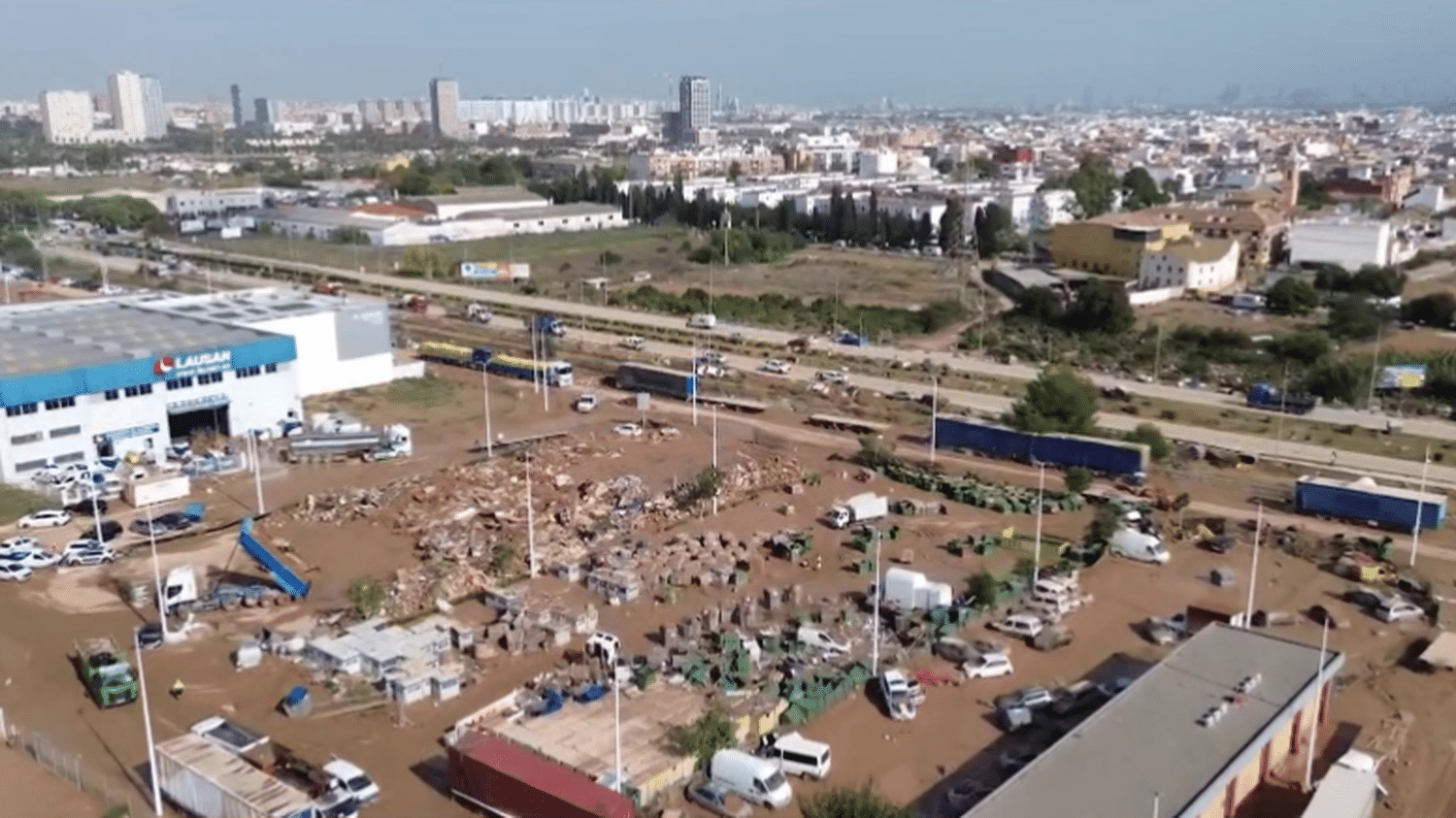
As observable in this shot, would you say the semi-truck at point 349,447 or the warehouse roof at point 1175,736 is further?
the semi-truck at point 349,447

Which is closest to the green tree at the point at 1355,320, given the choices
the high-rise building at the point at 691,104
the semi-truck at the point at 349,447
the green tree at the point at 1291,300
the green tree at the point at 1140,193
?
the green tree at the point at 1291,300

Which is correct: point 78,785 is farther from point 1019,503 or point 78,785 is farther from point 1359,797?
point 1019,503

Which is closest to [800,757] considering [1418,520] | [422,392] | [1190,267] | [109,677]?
[109,677]

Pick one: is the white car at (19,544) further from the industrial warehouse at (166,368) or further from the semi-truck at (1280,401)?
Answer: the semi-truck at (1280,401)

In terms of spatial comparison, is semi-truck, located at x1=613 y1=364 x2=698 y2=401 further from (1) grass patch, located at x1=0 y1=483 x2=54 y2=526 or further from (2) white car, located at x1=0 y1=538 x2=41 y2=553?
(2) white car, located at x1=0 y1=538 x2=41 y2=553

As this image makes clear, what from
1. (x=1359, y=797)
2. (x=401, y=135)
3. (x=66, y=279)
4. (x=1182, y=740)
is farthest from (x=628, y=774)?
(x=401, y=135)
